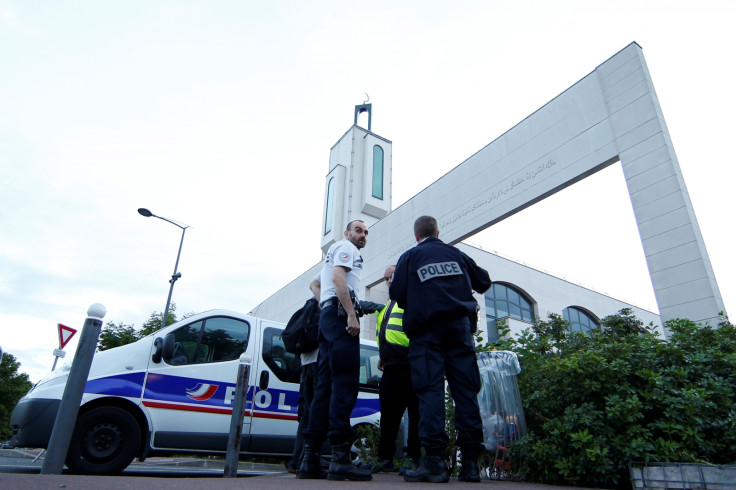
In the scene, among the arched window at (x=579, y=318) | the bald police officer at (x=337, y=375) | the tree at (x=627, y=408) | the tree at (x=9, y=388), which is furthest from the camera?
the tree at (x=9, y=388)

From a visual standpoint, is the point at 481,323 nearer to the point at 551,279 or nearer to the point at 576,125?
→ the point at 551,279

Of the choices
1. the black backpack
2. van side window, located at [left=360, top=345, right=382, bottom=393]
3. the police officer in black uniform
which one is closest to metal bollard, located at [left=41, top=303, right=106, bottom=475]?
the black backpack

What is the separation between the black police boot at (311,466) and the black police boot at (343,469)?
0.22m

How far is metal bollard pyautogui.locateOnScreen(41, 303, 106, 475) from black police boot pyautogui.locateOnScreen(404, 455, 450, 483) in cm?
212

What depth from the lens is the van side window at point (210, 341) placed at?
5.23 meters

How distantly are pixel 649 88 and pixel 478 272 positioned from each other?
25.4 ft

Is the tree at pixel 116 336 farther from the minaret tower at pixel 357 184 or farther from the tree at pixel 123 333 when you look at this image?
the minaret tower at pixel 357 184

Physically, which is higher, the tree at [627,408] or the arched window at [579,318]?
the arched window at [579,318]

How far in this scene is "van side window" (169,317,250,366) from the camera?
5.23 meters

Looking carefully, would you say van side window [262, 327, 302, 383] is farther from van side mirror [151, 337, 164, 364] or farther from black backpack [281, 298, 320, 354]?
black backpack [281, 298, 320, 354]

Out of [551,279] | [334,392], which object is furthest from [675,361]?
[551,279]

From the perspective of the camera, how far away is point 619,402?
2.85 m

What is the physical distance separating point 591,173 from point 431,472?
29.8 feet

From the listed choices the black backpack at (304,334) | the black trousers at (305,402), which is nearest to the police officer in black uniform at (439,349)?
the black backpack at (304,334)
